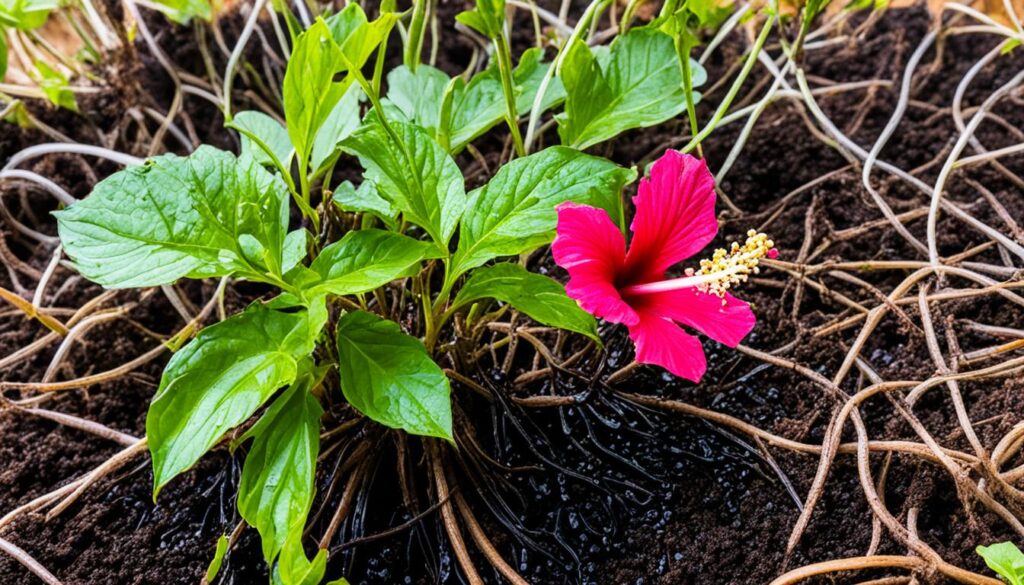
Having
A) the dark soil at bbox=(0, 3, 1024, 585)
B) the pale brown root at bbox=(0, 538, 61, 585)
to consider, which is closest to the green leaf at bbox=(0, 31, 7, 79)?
the dark soil at bbox=(0, 3, 1024, 585)

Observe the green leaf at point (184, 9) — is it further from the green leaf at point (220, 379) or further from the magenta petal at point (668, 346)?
the magenta petal at point (668, 346)

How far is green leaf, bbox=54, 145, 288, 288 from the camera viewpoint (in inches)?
28.8

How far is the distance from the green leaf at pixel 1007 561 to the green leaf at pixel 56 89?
1.27m

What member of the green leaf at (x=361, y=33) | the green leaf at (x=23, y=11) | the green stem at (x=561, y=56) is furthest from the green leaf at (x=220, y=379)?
the green leaf at (x=23, y=11)

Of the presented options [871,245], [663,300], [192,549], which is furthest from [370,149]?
[871,245]

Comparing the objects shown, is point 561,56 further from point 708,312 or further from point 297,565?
point 297,565

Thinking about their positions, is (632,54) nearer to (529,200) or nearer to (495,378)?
(529,200)

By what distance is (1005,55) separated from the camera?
1.36 m

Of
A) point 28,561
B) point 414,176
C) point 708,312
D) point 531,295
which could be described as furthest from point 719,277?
point 28,561

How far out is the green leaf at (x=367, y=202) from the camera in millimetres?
809

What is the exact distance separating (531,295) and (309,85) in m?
0.27

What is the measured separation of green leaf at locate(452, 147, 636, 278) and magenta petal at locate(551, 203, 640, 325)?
5 cm

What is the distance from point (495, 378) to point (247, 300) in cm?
36

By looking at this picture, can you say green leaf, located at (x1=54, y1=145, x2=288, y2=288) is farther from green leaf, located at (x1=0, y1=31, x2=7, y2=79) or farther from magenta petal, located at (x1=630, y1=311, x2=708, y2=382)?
green leaf, located at (x1=0, y1=31, x2=7, y2=79)
